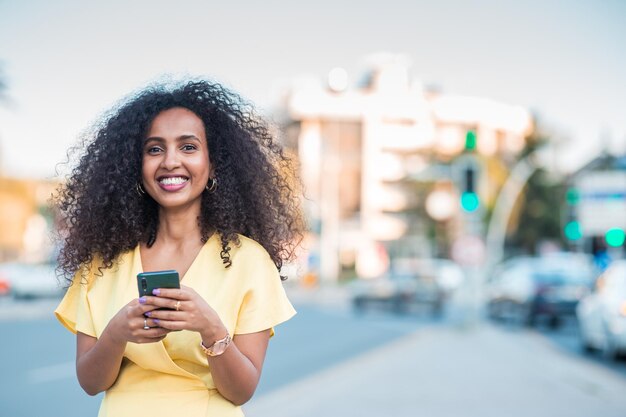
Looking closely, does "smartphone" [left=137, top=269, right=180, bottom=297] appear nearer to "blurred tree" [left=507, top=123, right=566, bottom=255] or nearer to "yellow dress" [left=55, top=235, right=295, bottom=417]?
"yellow dress" [left=55, top=235, right=295, bottom=417]

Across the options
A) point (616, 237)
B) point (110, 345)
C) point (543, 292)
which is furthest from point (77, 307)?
point (616, 237)

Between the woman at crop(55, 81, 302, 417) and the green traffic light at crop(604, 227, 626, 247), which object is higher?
the woman at crop(55, 81, 302, 417)

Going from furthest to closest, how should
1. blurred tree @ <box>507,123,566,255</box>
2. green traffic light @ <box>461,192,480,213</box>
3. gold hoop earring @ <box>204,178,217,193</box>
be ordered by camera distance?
blurred tree @ <box>507,123,566,255</box>, green traffic light @ <box>461,192,480,213</box>, gold hoop earring @ <box>204,178,217,193</box>

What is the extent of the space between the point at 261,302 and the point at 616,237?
2208 cm

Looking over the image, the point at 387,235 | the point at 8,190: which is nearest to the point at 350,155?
the point at 387,235

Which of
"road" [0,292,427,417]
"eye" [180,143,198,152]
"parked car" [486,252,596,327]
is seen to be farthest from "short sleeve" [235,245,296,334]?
"parked car" [486,252,596,327]

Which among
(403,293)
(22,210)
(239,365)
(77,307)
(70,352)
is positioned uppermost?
(77,307)

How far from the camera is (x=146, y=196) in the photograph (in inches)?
104

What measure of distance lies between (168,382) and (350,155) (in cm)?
7594

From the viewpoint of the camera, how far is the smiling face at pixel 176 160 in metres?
2.47

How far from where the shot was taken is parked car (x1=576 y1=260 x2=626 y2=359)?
1341 cm

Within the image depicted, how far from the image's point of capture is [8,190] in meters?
58.0

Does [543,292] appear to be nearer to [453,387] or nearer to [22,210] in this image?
[453,387]

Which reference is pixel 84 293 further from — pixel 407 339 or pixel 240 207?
pixel 407 339
